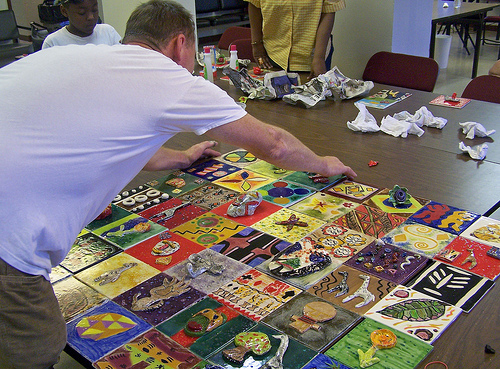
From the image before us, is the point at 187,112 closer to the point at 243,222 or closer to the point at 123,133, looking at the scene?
the point at 123,133

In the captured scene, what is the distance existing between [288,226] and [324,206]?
177 mm

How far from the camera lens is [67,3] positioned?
2.60 metres

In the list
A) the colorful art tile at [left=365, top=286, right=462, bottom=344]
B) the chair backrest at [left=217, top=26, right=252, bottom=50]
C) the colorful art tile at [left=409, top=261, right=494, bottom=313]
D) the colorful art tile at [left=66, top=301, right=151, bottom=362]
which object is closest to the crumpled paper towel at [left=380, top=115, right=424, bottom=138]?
the colorful art tile at [left=409, top=261, right=494, bottom=313]

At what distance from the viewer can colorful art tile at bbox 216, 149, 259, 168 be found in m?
1.99

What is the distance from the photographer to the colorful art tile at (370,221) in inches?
58.8

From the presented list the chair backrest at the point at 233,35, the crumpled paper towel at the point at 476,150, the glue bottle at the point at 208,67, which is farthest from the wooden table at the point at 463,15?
the crumpled paper towel at the point at 476,150

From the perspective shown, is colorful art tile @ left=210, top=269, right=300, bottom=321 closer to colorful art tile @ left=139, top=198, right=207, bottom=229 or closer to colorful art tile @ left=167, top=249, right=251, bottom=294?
colorful art tile @ left=167, top=249, right=251, bottom=294

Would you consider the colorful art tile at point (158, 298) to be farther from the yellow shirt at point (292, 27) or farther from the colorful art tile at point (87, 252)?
the yellow shirt at point (292, 27)

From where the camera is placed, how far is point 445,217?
1.53 metres

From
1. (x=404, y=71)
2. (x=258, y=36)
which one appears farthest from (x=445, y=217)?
(x=258, y=36)

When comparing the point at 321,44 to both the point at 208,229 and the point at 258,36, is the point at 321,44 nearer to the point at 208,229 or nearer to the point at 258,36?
the point at 258,36

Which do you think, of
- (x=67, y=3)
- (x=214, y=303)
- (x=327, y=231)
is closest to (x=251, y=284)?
(x=214, y=303)

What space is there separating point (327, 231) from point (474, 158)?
0.78 meters

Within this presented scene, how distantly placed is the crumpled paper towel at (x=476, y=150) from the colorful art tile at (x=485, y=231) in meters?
0.47
